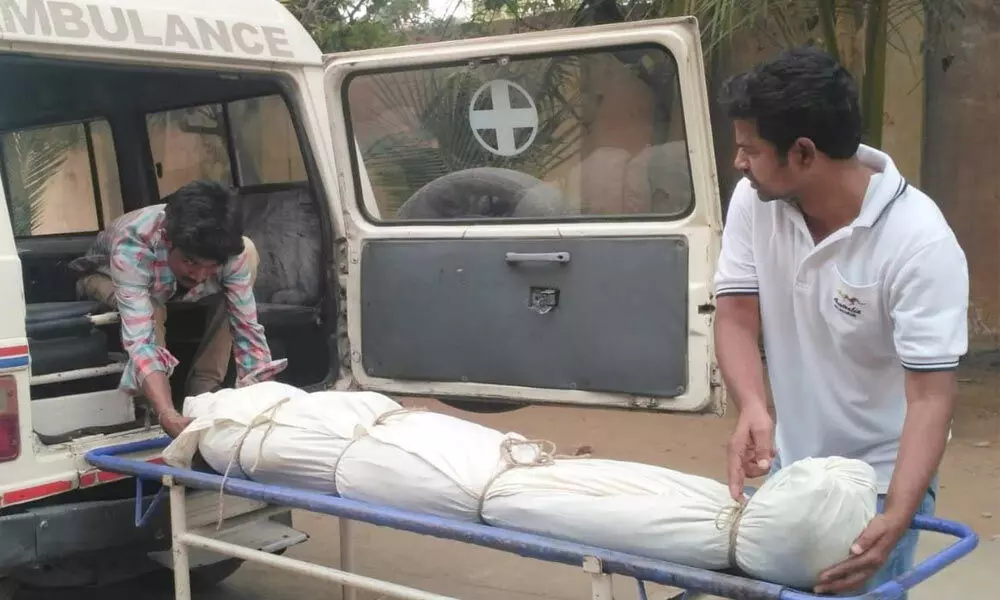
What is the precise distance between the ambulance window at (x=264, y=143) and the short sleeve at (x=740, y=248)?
2150 mm

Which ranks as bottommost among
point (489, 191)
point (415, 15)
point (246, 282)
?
point (246, 282)

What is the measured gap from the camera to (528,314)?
3379 mm

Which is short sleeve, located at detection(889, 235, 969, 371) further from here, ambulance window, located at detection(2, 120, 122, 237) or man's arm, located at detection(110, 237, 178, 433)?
ambulance window, located at detection(2, 120, 122, 237)

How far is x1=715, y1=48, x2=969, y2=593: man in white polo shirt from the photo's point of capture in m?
1.82

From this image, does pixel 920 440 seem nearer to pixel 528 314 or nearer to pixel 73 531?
pixel 528 314

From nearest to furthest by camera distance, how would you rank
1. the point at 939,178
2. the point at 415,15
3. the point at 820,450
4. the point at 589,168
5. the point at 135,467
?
the point at 820,450
the point at 135,467
the point at 589,168
the point at 939,178
the point at 415,15

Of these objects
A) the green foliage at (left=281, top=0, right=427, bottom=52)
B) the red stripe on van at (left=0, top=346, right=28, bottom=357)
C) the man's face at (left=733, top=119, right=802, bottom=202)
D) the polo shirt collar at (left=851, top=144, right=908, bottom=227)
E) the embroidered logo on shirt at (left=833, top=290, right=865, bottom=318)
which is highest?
the green foliage at (left=281, top=0, right=427, bottom=52)

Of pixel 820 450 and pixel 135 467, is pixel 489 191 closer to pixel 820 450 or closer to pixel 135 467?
pixel 135 467

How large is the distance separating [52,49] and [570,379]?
70.9 inches

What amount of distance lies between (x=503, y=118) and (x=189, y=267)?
3.55 feet

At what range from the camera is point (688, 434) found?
635cm

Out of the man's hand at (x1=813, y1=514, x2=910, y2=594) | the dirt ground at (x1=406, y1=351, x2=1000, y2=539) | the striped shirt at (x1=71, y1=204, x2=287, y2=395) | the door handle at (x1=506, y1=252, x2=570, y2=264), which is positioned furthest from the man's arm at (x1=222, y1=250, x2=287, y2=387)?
the dirt ground at (x1=406, y1=351, x2=1000, y2=539)

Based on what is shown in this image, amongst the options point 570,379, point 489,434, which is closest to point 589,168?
point 570,379

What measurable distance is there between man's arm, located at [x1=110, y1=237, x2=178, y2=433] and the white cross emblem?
3.65 ft
